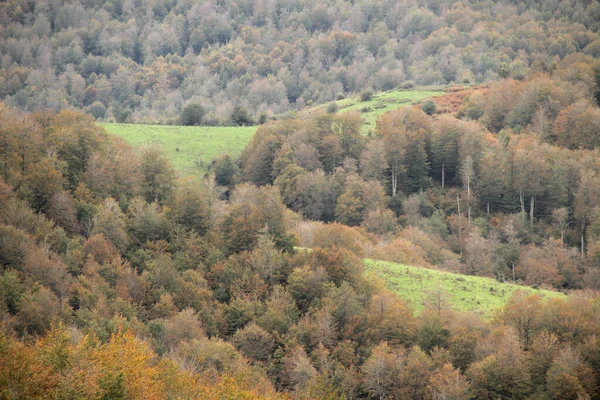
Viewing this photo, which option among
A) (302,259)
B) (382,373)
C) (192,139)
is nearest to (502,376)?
(382,373)

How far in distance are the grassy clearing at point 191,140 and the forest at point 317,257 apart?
277 centimetres

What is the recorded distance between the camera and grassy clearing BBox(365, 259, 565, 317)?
209 feet

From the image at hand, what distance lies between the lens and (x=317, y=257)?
224ft

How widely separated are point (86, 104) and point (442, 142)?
123066 millimetres

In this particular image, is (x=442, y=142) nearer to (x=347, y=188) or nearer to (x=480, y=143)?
(x=480, y=143)

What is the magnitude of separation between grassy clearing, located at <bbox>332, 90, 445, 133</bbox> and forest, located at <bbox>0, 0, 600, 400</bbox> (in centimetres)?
1072

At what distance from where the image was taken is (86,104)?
190375 mm

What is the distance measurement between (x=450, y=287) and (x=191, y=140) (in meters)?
59.8

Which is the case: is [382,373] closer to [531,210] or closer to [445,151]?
[531,210]

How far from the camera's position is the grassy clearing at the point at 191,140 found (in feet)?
343

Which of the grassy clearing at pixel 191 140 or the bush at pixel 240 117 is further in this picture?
the bush at pixel 240 117

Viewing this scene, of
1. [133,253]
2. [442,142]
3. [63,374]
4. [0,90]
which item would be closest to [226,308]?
[133,253]

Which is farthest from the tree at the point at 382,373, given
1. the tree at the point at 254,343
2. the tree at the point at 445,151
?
the tree at the point at 445,151

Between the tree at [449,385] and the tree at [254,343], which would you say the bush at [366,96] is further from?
the tree at [449,385]
